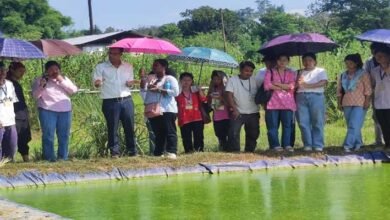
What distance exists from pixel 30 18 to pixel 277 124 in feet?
110

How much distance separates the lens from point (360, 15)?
131ft

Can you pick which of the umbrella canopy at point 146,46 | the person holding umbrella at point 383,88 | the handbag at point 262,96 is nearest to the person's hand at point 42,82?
the umbrella canopy at point 146,46

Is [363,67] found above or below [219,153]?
above

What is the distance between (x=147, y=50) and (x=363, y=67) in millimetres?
2539

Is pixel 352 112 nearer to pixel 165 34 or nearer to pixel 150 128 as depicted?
pixel 150 128

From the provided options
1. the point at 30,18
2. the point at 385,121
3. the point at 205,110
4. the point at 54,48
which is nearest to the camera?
the point at 54,48

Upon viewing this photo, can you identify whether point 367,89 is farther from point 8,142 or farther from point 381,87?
point 8,142

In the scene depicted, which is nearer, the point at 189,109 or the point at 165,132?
the point at 165,132

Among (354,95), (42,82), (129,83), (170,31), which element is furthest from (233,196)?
(170,31)

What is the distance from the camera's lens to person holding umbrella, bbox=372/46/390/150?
861 cm

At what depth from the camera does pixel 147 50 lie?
27.4ft

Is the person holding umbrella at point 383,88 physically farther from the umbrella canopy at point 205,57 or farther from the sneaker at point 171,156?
the sneaker at point 171,156

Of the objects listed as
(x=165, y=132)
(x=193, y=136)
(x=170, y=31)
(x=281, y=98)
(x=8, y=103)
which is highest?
(x=170, y=31)

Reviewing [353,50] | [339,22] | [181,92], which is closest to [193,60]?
[181,92]
